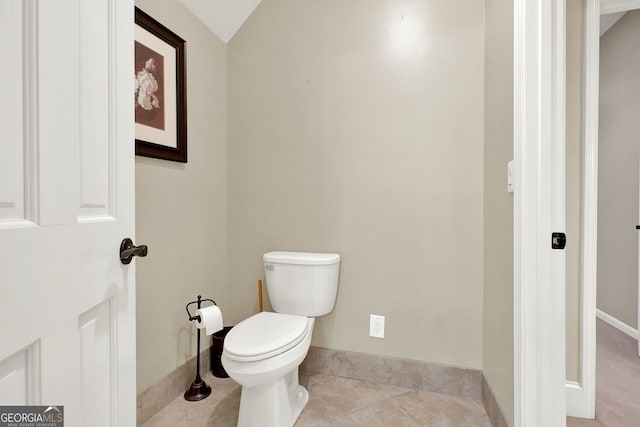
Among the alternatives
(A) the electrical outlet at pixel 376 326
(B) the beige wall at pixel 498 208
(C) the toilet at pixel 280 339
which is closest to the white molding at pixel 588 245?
(B) the beige wall at pixel 498 208

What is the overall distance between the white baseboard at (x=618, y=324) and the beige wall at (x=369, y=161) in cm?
168

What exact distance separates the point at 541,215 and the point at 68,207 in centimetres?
130

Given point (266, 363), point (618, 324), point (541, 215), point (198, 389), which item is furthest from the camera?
point (618, 324)

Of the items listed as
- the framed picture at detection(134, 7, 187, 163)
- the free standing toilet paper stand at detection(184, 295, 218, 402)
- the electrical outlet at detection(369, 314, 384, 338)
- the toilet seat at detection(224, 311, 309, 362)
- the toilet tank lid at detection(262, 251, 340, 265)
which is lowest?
the free standing toilet paper stand at detection(184, 295, 218, 402)

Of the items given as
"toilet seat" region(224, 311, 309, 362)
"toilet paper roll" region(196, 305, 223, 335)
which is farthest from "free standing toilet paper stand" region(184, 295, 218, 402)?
"toilet seat" region(224, 311, 309, 362)

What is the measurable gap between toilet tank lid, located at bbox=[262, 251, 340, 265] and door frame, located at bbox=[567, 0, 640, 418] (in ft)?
3.97

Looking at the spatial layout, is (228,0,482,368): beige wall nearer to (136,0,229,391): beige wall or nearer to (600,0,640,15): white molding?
(136,0,229,391): beige wall

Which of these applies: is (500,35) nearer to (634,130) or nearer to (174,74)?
(174,74)

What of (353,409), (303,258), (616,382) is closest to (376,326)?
(353,409)

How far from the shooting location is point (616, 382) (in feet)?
5.91

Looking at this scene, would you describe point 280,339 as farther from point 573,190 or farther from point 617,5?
point 617,5

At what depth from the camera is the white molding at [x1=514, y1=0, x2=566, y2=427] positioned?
3.41ft

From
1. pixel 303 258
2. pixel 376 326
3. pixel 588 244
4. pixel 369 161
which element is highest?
pixel 369 161

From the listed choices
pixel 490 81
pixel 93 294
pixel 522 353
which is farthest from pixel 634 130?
pixel 93 294
